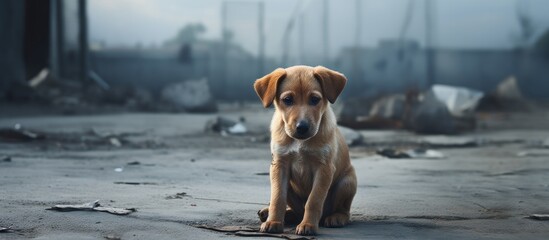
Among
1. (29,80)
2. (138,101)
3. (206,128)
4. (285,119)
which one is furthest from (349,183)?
(29,80)

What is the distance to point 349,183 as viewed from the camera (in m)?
4.89

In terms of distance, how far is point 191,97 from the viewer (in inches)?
784

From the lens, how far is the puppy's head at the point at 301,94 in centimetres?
450

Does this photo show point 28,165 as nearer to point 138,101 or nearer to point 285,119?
point 285,119

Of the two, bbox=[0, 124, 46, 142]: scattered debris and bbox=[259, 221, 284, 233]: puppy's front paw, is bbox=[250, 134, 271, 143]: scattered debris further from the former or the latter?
bbox=[259, 221, 284, 233]: puppy's front paw

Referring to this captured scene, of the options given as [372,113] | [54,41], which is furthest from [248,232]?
[54,41]

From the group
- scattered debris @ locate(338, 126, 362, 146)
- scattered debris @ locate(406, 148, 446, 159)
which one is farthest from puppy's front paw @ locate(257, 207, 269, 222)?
scattered debris @ locate(338, 126, 362, 146)

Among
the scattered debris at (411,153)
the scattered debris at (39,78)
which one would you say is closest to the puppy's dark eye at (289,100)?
the scattered debris at (411,153)

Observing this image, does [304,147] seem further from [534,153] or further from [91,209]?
[534,153]

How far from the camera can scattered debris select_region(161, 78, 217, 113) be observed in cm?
1953

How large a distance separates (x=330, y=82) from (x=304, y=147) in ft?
1.29

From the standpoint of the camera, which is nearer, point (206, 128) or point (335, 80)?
point (335, 80)

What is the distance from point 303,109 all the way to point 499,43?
18.3 metres

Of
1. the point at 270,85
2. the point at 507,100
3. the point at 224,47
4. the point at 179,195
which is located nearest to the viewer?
the point at 270,85
